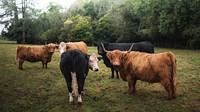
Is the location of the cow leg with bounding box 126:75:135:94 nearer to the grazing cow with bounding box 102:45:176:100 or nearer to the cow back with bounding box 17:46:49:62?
the grazing cow with bounding box 102:45:176:100

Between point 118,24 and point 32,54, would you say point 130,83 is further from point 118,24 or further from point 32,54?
point 118,24

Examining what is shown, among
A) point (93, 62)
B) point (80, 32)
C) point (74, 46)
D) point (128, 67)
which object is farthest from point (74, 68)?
point (80, 32)

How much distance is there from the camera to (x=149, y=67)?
279 inches

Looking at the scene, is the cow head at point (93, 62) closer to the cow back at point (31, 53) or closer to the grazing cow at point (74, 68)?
the grazing cow at point (74, 68)

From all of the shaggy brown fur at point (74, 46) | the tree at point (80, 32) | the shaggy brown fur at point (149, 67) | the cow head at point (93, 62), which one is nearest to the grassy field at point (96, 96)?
the shaggy brown fur at point (149, 67)

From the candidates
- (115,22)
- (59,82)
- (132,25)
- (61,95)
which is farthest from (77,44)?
(115,22)

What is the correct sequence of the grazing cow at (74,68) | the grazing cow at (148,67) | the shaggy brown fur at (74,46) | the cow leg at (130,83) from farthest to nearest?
the shaggy brown fur at (74,46) → the cow leg at (130,83) → the grazing cow at (148,67) → the grazing cow at (74,68)

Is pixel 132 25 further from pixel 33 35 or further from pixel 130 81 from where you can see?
pixel 130 81

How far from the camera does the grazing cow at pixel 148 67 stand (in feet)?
22.5

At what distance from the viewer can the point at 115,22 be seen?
48875 millimetres

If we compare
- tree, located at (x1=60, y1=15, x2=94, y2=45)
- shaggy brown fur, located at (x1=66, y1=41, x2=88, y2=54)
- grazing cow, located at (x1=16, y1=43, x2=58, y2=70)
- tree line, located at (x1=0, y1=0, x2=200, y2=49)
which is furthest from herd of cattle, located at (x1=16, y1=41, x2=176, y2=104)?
tree, located at (x1=60, y1=15, x2=94, y2=45)

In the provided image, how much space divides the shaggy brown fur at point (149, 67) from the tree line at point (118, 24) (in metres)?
24.6

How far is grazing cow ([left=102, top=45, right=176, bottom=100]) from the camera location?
6867mm

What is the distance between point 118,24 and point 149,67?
1569 inches
